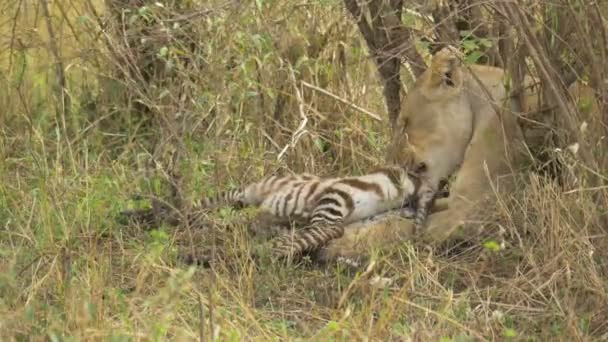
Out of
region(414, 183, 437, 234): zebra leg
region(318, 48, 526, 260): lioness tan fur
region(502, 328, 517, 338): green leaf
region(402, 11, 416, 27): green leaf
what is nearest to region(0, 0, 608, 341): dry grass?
region(502, 328, 517, 338): green leaf

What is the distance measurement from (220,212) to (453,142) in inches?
44.3

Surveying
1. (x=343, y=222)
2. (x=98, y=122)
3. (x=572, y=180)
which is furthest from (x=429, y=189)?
(x=98, y=122)

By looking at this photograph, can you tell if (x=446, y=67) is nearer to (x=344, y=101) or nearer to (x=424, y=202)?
(x=424, y=202)

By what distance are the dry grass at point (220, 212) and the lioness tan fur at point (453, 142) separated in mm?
161

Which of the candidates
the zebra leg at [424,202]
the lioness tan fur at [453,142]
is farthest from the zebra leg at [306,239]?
the zebra leg at [424,202]

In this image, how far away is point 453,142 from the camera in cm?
598

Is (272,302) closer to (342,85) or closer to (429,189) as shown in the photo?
(429,189)

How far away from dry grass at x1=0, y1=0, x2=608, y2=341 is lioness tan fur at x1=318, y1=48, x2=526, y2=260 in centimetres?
16

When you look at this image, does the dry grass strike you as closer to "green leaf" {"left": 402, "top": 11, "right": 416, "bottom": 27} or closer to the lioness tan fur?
the lioness tan fur

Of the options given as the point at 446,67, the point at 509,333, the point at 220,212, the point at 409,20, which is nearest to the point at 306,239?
the point at 220,212

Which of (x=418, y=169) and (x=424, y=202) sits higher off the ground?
(x=418, y=169)

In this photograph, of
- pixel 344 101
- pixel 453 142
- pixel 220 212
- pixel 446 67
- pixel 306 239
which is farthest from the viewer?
pixel 344 101

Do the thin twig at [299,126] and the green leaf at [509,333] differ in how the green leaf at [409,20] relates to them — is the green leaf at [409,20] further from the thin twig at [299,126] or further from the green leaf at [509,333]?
the green leaf at [509,333]

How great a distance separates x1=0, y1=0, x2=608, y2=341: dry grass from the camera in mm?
4551
